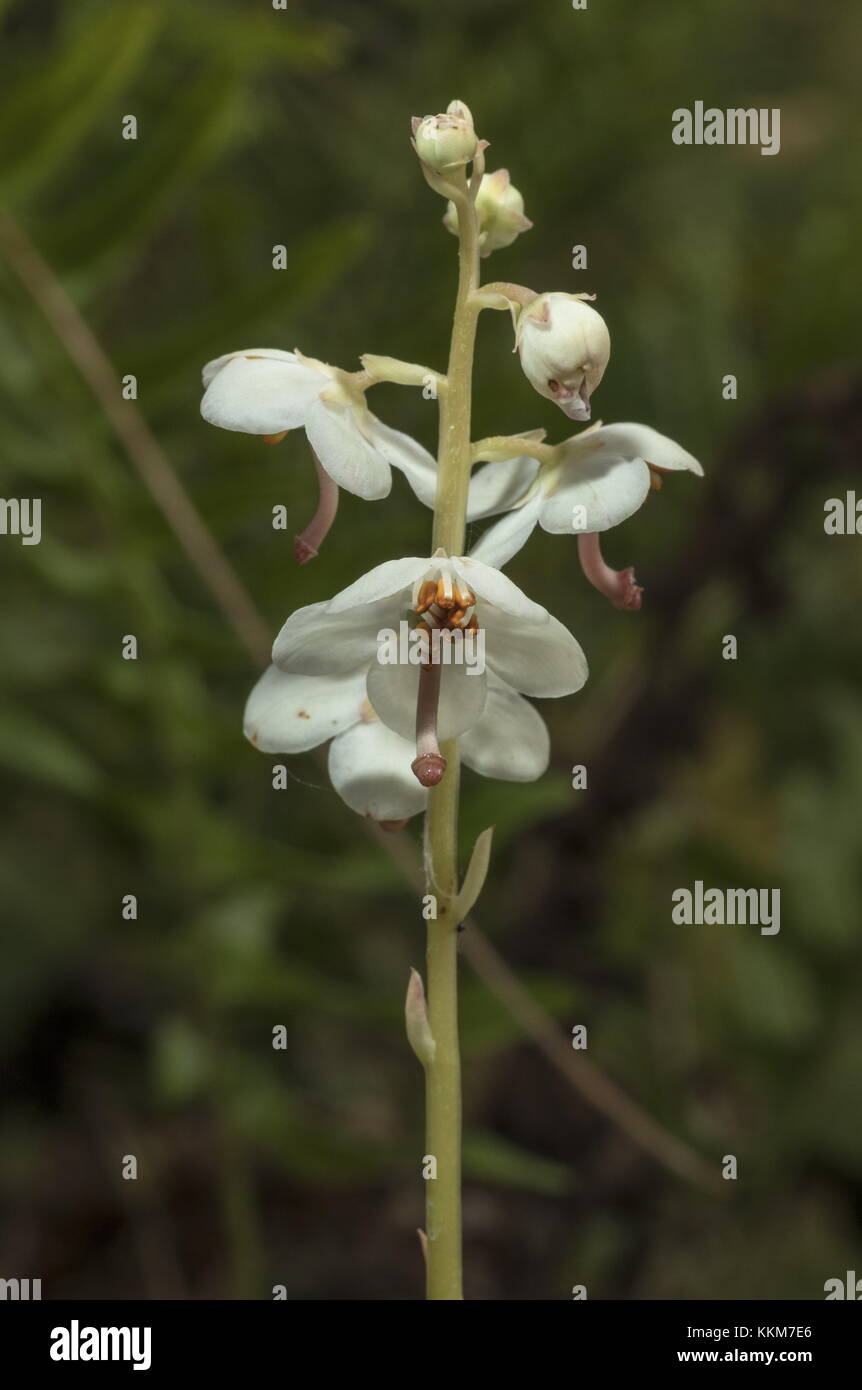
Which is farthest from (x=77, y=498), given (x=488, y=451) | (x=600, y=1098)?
(x=488, y=451)

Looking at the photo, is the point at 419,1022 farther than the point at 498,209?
No

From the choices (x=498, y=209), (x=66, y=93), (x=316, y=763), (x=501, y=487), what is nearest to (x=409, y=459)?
(x=501, y=487)

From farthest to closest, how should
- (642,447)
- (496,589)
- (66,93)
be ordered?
(66,93) → (642,447) → (496,589)

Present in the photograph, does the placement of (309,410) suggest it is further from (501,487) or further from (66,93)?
(66,93)

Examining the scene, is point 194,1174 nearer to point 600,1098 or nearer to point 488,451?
point 600,1098

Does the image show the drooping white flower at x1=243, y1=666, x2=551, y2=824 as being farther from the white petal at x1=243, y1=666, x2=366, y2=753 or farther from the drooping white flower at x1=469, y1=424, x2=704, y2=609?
the drooping white flower at x1=469, y1=424, x2=704, y2=609

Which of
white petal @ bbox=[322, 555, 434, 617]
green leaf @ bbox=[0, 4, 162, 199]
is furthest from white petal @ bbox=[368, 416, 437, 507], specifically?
green leaf @ bbox=[0, 4, 162, 199]
